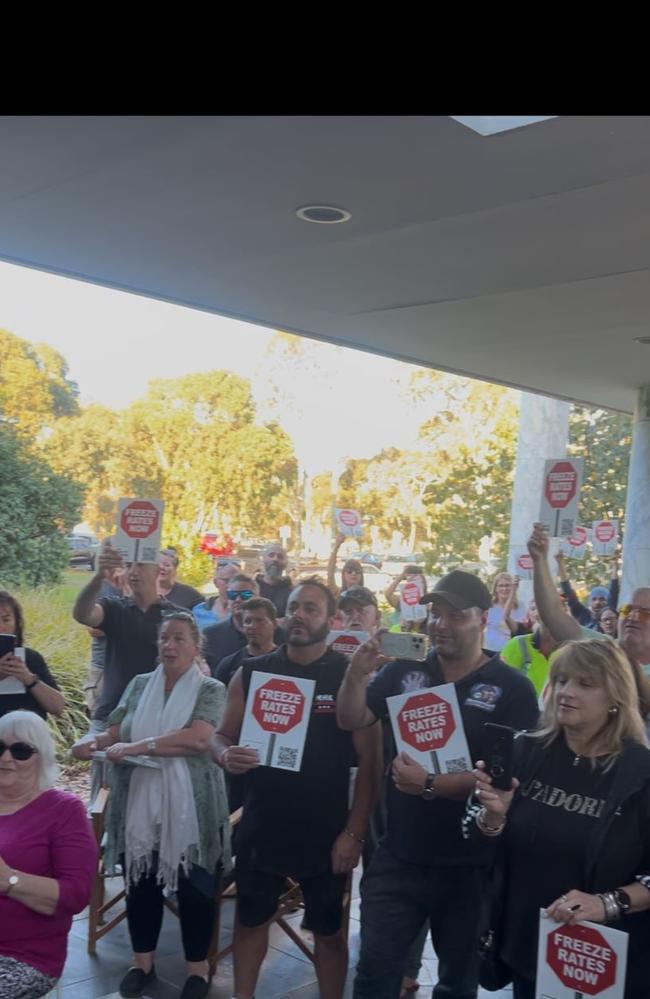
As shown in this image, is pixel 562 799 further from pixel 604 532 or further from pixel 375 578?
pixel 375 578

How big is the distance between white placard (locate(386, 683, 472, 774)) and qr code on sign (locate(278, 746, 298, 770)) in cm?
54

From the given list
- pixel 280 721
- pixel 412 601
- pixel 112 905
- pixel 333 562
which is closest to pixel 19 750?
pixel 280 721

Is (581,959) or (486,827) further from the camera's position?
(486,827)

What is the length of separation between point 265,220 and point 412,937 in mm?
3719

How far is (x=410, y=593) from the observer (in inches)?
328

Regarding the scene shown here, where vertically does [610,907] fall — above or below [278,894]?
above

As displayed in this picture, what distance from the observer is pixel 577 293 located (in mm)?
6730

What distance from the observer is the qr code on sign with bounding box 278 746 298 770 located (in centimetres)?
422

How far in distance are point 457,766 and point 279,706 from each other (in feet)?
2.82

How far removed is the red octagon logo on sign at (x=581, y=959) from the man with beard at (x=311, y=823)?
1475mm

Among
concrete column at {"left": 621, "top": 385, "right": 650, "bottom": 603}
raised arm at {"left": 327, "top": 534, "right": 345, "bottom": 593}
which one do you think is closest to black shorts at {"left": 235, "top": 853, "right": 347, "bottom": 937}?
concrete column at {"left": 621, "top": 385, "right": 650, "bottom": 603}

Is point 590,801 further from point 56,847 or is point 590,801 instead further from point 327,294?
point 327,294

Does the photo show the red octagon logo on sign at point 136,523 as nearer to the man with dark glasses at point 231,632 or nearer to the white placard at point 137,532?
the white placard at point 137,532
